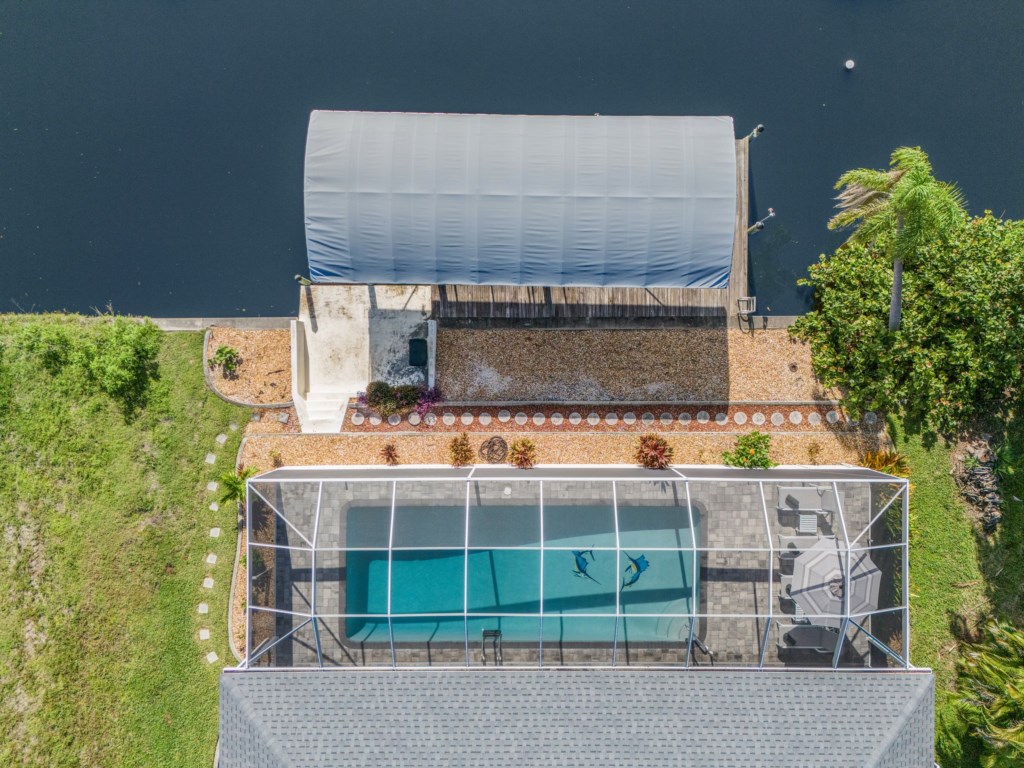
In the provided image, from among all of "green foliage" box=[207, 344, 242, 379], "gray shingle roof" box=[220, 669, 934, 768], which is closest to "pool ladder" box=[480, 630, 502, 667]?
"gray shingle roof" box=[220, 669, 934, 768]

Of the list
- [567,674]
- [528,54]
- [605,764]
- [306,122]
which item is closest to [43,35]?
[306,122]

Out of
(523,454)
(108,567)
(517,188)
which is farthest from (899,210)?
(108,567)

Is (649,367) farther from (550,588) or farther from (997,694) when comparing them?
(997,694)

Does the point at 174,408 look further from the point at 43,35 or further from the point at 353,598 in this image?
the point at 43,35

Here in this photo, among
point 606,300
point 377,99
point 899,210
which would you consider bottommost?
point 606,300

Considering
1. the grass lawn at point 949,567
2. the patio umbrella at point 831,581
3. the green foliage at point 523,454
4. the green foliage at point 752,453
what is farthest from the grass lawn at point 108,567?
the grass lawn at point 949,567

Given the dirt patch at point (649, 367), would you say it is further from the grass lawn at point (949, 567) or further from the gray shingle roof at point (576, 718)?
the gray shingle roof at point (576, 718)
